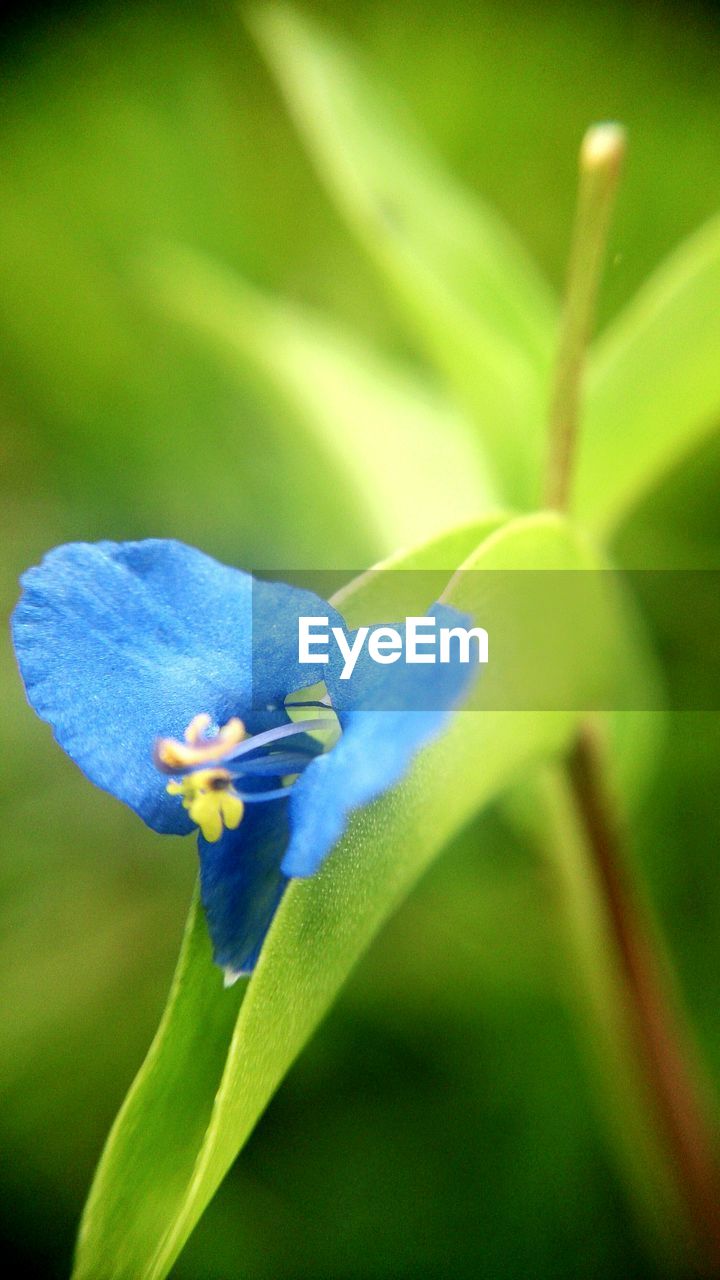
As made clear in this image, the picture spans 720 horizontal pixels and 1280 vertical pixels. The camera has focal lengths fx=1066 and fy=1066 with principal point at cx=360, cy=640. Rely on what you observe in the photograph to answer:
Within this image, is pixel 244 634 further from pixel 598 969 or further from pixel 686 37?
pixel 686 37

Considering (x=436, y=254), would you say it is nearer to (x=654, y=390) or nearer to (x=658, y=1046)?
(x=654, y=390)

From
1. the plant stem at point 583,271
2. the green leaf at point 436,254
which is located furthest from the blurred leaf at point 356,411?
the plant stem at point 583,271

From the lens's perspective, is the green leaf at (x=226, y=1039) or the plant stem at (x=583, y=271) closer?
the green leaf at (x=226, y=1039)

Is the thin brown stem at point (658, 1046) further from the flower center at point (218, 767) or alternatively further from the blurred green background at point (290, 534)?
the flower center at point (218, 767)

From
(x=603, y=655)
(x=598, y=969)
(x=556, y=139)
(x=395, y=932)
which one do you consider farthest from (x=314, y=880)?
(x=556, y=139)

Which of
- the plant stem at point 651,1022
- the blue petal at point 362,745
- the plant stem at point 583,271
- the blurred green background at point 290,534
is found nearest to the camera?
the blue petal at point 362,745

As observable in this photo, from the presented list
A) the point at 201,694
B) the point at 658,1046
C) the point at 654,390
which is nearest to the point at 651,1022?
the point at 658,1046
